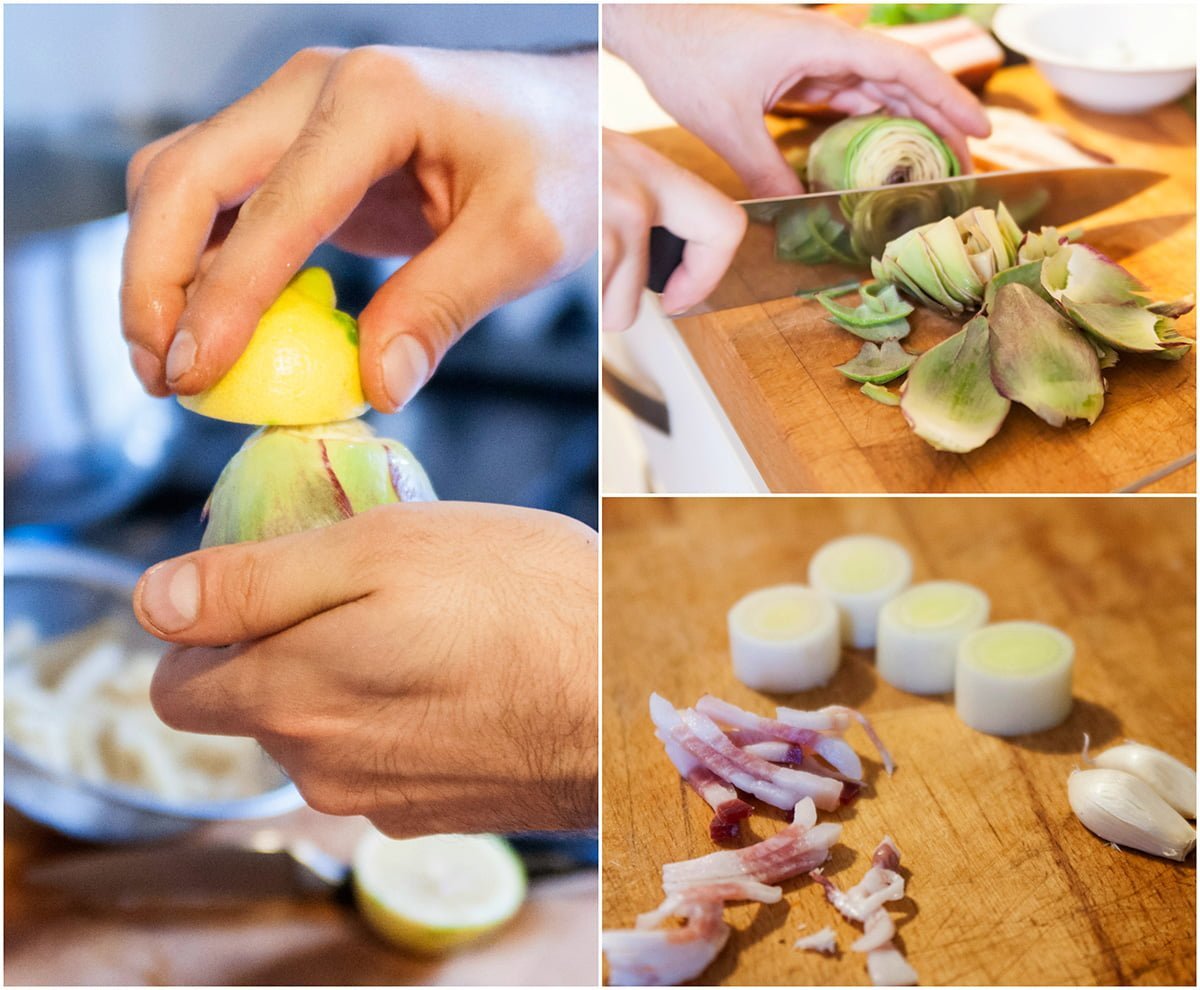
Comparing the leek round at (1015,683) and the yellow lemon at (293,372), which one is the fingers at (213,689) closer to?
the yellow lemon at (293,372)

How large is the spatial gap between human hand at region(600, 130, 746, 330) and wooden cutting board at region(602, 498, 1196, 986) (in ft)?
0.91

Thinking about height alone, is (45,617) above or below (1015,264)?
below

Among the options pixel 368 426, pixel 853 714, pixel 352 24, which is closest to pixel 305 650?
pixel 368 426

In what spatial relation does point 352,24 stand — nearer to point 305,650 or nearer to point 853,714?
point 305,650

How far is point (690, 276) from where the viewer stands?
91 cm

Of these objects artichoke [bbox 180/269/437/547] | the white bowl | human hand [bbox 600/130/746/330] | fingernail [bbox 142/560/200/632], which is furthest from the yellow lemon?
the white bowl

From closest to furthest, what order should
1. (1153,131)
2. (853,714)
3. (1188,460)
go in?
(1188,460) < (853,714) < (1153,131)

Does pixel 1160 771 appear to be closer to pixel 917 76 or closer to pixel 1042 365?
pixel 1042 365

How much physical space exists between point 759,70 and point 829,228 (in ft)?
0.62

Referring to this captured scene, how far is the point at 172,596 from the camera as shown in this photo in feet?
2.42

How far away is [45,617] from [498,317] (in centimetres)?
48

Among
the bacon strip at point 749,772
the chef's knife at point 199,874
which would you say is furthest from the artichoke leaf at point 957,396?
the chef's knife at point 199,874

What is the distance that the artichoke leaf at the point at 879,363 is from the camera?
79 cm

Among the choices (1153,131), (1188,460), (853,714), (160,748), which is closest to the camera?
(1188,460)
